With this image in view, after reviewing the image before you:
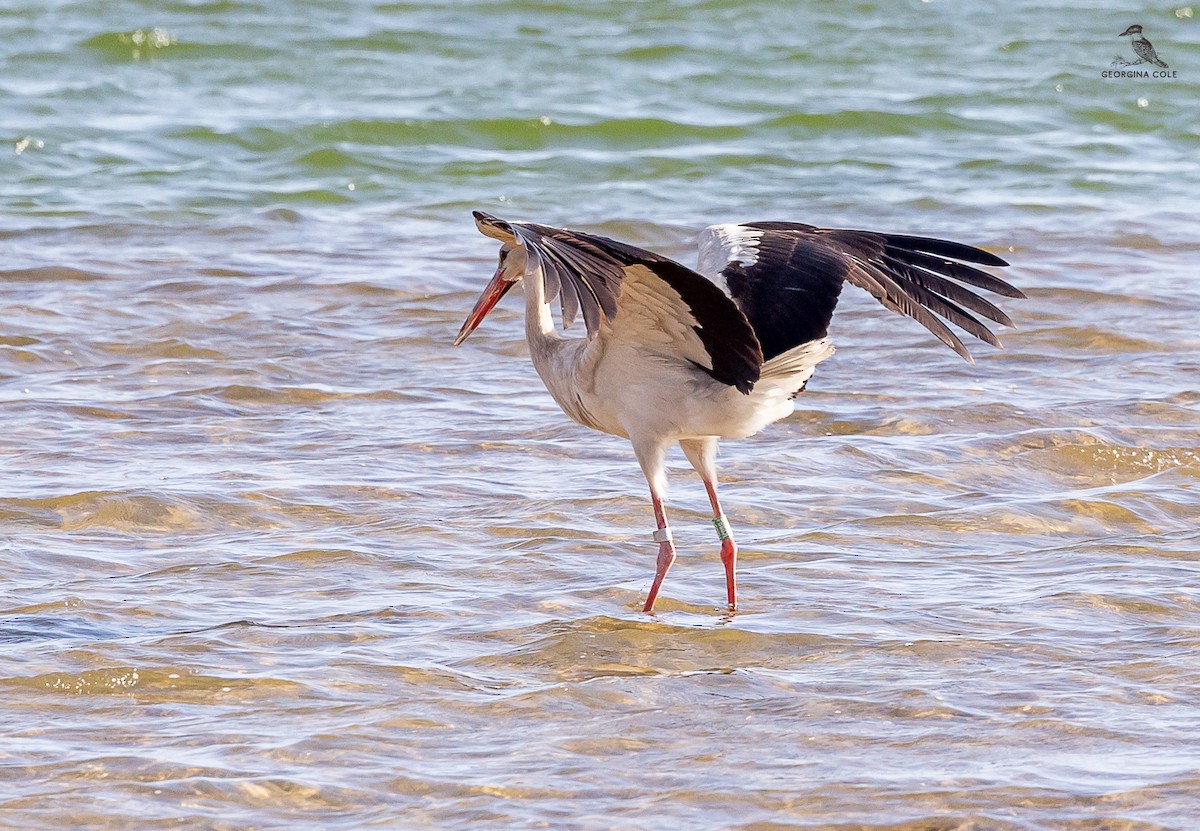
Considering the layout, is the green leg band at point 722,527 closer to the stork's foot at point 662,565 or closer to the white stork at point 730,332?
the white stork at point 730,332

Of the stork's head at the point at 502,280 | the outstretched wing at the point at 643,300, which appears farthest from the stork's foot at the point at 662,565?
the stork's head at the point at 502,280

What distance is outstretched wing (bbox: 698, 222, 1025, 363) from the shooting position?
541 centimetres

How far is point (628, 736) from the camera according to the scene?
445 centimetres

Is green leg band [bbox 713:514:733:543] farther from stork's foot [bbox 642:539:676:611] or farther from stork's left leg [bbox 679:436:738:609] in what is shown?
stork's foot [bbox 642:539:676:611]

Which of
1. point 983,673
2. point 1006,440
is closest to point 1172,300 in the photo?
point 1006,440

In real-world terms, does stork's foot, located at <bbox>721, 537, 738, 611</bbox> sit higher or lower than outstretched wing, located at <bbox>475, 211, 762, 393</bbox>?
lower

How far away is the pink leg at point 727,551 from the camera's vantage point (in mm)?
5711

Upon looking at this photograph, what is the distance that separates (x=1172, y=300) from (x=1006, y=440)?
9.62ft

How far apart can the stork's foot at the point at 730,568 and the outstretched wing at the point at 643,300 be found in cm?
62

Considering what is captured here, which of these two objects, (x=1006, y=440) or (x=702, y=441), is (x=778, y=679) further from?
(x=1006, y=440)

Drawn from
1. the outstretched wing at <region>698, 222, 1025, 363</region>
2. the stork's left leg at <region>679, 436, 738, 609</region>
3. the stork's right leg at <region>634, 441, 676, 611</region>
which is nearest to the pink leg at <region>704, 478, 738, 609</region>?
the stork's left leg at <region>679, 436, 738, 609</region>

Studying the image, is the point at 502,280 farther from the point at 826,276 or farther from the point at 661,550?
the point at 826,276

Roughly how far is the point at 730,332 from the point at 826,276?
491 mm
